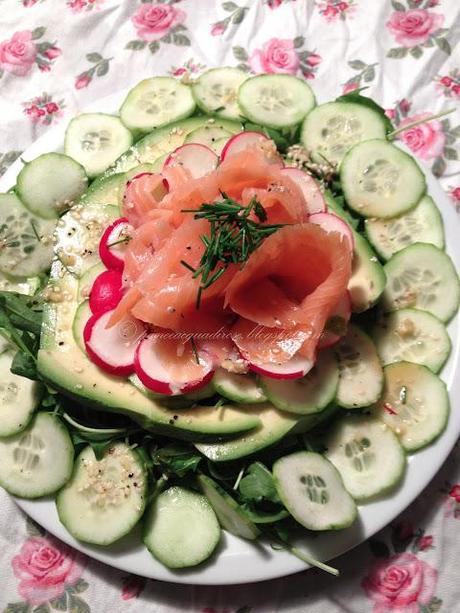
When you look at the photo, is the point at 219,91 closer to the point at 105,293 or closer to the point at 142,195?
the point at 142,195

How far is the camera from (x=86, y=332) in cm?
249

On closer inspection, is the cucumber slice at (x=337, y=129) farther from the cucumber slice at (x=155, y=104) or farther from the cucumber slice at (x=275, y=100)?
the cucumber slice at (x=155, y=104)

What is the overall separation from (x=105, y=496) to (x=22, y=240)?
1.25 metres

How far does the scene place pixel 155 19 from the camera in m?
4.01

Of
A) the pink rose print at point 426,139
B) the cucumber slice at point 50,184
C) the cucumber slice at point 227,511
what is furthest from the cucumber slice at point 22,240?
the pink rose print at point 426,139

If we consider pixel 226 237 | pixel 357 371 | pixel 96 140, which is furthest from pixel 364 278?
pixel 96 140

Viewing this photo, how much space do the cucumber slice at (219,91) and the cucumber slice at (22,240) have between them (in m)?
0.96

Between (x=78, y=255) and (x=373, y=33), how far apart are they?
92.9 inches

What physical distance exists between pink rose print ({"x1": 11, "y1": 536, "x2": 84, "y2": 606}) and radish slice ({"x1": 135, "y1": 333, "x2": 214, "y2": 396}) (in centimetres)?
102

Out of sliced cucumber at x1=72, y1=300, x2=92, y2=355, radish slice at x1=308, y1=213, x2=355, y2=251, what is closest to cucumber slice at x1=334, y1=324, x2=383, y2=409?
radish slice at x1=308, y1=213, x2=355, y2=251

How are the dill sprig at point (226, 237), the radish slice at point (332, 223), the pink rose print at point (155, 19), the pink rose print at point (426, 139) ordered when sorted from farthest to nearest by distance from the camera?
the pink rose print at point (155, 19) → the pink rose print at point (426, 139) → the radish slice at point (332, 223) → the dill sprig at point (226, 237)

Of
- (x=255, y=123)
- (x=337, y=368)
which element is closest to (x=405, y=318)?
(x=337, y=368)

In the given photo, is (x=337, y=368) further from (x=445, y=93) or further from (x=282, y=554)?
(x=445, y=93)

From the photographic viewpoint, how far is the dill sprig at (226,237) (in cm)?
231
